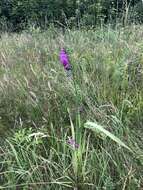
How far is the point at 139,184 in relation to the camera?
1.97 meters

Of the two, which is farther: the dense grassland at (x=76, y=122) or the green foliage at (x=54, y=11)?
the green foliage at (x=54, y=11)

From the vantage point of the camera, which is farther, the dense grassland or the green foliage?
the green foliage

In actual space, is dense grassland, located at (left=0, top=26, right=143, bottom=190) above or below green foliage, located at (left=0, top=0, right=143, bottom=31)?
above

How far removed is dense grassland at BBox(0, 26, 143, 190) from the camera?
2.11 m

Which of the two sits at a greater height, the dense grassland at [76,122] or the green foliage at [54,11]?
the dense grassland at [76,122]

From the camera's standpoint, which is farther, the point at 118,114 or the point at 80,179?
the point at 118,114

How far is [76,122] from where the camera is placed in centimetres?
233

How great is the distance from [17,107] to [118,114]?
0.73 metres

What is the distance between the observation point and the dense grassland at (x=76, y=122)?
2105 millimetres

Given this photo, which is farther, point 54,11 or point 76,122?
point 54,11

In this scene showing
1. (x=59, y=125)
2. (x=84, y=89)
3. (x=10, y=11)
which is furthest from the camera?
(x=10, y=11)

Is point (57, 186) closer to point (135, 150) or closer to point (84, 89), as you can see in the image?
point (135, 150)

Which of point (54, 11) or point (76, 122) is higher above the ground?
point (76, 122)

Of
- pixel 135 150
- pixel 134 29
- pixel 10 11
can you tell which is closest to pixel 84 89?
pixel 135 150
